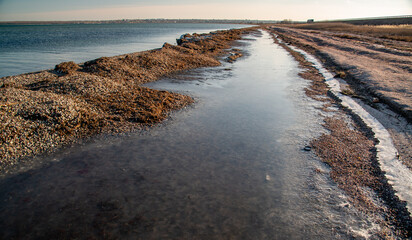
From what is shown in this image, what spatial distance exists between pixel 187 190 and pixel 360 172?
416 centimetres

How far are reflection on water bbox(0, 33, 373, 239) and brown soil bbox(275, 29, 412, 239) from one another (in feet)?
1.10

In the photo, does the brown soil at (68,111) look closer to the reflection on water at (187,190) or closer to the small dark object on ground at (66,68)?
the reflection on water at (187,190)

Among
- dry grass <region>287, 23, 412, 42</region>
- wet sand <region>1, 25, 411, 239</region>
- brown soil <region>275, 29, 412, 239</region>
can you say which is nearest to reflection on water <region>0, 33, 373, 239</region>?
wet sand <region>1, 25, 411, 239</region>

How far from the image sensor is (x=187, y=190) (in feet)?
15.9

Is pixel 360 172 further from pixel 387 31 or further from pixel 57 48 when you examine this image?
pixel 387 31

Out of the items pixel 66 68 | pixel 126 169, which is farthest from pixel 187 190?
pixel 66 68

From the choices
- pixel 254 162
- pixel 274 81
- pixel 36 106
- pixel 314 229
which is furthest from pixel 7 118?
pixel 274 81

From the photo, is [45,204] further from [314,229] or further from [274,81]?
[274,81]

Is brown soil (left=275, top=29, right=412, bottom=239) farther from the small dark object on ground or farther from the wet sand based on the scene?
the small dark object on ground

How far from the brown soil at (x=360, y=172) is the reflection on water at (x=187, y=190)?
334 millimetres

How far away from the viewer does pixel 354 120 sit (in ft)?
27.7

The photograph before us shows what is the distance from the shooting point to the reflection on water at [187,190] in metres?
3.94

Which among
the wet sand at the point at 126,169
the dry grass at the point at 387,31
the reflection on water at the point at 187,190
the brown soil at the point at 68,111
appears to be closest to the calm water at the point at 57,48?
the brown soil at the point at 68,111

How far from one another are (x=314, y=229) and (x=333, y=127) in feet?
15.9
